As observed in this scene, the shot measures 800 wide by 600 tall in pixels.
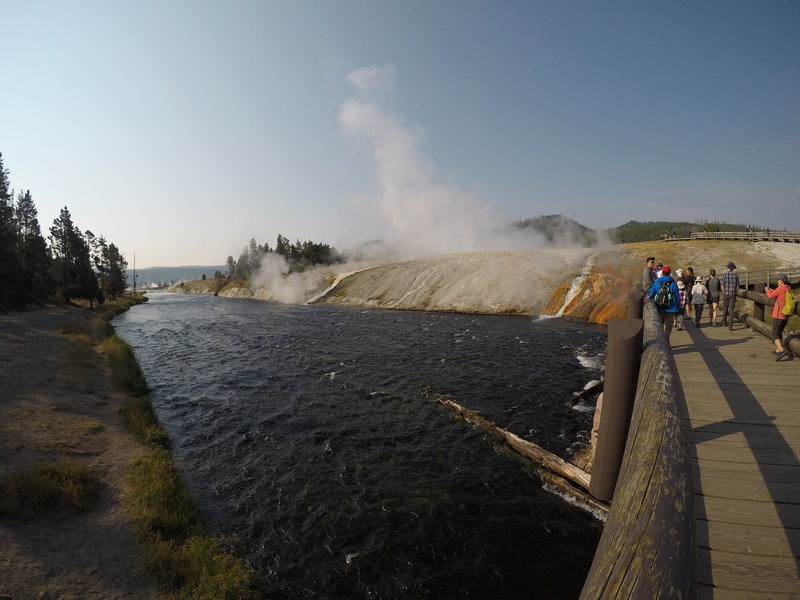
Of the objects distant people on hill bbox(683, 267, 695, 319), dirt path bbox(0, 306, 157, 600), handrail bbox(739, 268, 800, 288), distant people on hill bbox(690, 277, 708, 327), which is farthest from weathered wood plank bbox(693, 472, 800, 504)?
handrail bbox(739, 268, 800, 288)

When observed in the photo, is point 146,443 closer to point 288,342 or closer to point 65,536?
point 65,536

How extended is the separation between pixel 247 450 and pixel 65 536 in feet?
18.0

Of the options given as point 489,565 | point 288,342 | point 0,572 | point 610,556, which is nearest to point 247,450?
point 0,572

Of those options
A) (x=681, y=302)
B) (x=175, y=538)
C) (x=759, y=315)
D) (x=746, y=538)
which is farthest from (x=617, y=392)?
(x=681, y=302)

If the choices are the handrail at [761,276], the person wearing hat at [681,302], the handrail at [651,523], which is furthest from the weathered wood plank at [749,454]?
the handrail at [761,276]

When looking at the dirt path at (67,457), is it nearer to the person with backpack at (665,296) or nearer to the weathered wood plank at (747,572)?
the weathered wood plank at (747,572)

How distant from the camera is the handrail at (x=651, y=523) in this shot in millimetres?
1789

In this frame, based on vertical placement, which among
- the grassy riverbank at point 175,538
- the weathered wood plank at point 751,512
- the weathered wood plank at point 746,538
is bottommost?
the grassy riverbank at point 175,538

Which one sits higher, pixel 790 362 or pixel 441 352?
pixel 790 362

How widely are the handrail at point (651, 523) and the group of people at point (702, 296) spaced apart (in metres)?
9.39

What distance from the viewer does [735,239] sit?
60.1 metres

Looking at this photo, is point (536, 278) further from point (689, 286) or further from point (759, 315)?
point (759, 315)

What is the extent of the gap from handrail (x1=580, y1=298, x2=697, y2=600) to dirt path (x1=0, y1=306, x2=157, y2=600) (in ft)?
32.0

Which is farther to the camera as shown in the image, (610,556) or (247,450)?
(247,450)
